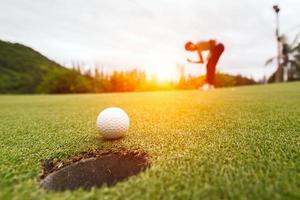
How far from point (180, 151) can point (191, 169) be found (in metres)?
0.26

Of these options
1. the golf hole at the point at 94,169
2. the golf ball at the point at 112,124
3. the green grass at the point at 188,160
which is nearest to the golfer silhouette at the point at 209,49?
the green grass at the point at 188,160

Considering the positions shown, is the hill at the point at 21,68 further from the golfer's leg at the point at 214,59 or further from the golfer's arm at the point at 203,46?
the golfer's leg at the point at 214,59

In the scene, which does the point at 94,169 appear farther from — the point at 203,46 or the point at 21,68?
the point at 21,68

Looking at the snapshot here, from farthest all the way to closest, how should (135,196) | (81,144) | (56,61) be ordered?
1. (56,61)
2. (81,144)
3. (135,196)

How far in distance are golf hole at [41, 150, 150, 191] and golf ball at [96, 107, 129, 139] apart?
299mm

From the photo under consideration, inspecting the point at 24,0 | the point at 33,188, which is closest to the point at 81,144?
the point at 33,188

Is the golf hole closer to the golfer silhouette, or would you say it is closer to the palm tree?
the golfer silhouette

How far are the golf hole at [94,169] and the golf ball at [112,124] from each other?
11.8 inches

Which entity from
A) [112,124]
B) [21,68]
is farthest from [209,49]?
[21,68]

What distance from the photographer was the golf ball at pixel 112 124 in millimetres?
1673

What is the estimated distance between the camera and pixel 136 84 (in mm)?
19984

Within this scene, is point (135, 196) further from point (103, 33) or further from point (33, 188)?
point (103, 33)

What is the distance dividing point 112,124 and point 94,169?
449 millimetres

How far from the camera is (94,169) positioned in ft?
4.25
